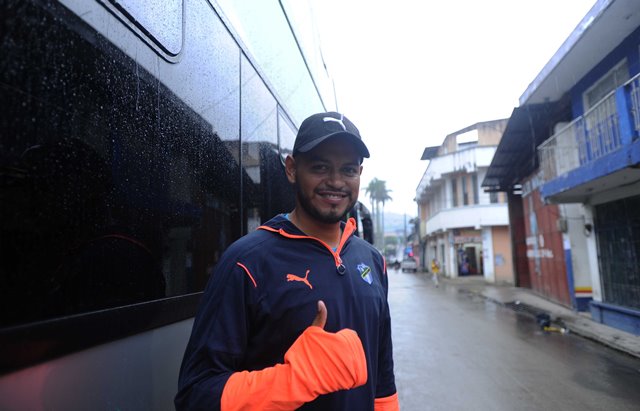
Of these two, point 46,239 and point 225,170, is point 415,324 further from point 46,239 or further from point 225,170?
point 46,239

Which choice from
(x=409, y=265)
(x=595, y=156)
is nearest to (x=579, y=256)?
(x=595, y=156)

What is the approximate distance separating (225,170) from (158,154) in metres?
0.61

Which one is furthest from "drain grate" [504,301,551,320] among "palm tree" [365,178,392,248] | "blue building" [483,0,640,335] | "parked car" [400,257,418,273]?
"palm tree" [365,178,392,248]

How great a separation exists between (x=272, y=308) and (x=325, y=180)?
0.56 meters

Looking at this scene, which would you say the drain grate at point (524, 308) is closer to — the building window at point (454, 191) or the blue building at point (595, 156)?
the blue building at point (595, 156)

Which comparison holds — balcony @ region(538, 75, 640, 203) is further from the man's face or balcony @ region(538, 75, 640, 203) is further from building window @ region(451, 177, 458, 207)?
building window @ region(451, 177, 458, 207)

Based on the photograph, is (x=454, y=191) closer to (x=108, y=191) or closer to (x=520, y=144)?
(x=520, y=144)

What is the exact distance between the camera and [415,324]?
399 inches

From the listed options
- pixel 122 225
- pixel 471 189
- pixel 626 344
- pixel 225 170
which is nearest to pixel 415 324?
pixel 626 344

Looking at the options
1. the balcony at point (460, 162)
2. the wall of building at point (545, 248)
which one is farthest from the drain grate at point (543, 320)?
the balcony at point (460, 162)

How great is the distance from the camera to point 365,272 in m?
1.67

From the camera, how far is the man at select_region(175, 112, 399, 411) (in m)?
1.10

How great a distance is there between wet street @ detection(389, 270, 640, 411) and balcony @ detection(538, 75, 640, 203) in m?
3.58

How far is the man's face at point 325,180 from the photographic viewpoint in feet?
5.24
